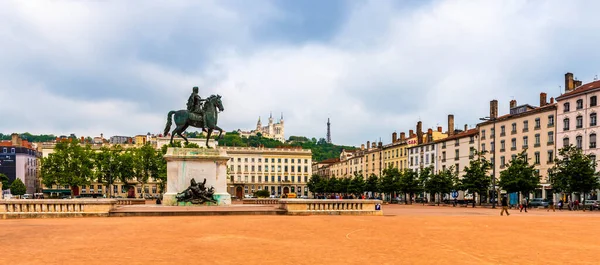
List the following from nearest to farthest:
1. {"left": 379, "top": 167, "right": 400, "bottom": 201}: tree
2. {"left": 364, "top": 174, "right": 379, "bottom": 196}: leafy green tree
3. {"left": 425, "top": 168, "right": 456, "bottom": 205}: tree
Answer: {"left": 425, "top": 168, "right": 456, "bottom": 205}: tree → {"left": 379, "top": 167, "right": 400, "bottom": 201}: tree → {"left": 364, "top": 174, "right": 379, "bottom": 196}: leafy green tree

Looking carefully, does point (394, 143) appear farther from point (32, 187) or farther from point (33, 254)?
point (33, 254)

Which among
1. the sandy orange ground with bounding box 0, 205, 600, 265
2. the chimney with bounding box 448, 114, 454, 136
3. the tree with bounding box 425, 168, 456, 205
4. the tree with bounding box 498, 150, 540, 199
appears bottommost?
the tree with bounding box 425, 168, 456, 205

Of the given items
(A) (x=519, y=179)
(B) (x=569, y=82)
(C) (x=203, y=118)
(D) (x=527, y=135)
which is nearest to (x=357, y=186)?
(D) (x=527, y=135)

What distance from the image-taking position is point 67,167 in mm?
96688

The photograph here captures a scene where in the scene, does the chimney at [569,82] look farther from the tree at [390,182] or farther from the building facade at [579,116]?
the tree at [390,182]

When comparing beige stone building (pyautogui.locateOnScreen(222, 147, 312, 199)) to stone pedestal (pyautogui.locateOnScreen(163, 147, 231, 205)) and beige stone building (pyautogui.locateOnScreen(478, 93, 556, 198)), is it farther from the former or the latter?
stone pedestal (pyautogui.locateOnScreen(163, 147, 231, 205))

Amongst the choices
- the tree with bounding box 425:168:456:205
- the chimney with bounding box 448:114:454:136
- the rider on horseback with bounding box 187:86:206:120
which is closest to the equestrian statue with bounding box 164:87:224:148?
the rider on horseback with bounding box 187:86:206:120

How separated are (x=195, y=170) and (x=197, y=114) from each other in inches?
151

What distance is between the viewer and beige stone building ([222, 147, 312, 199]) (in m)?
155

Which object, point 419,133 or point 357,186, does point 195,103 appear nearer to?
point 357,186

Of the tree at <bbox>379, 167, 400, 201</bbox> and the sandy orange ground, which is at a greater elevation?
the sandy orange ground

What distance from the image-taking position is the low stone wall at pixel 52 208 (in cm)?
2686

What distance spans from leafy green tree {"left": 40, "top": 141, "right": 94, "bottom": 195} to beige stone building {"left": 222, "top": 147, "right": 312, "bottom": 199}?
58528 millimetres

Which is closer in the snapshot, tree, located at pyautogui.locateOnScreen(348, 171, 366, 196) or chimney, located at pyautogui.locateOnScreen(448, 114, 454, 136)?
chimney, located at pyautogui.locateOnScreen(448, 114, 454, 136)
